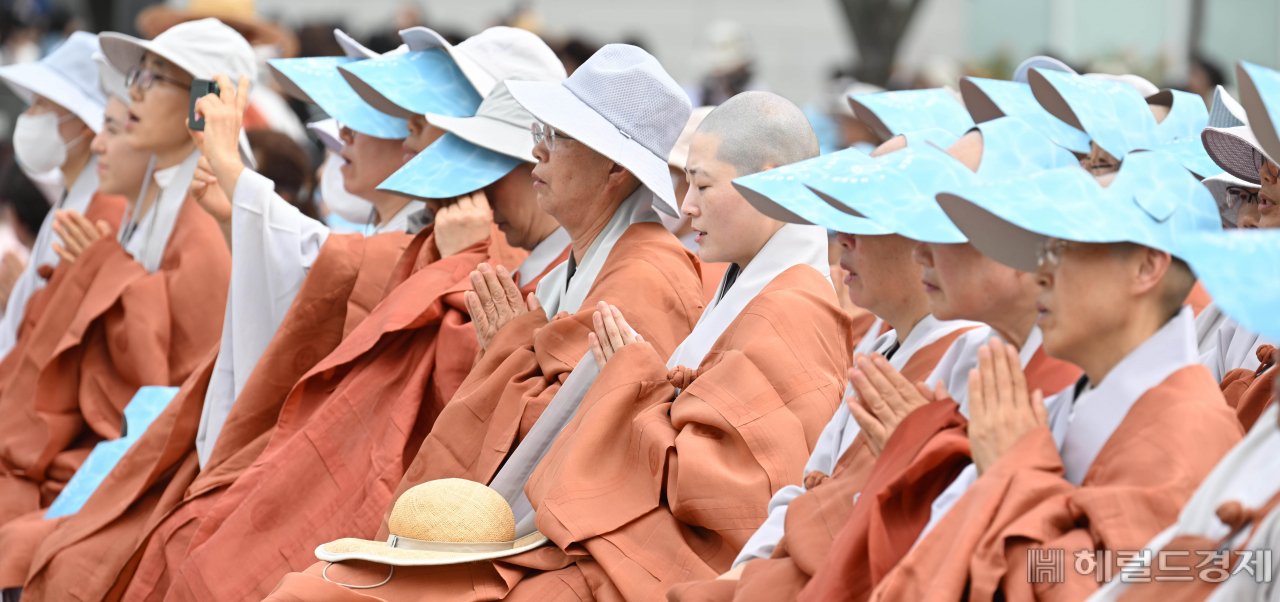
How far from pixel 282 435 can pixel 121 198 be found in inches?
87.3

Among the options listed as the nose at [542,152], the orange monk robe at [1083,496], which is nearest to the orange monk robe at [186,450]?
the nose at [542,152]

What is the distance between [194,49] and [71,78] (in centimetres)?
120

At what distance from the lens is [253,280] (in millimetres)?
3961

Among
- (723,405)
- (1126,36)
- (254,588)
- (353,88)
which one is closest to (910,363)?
(723,405)

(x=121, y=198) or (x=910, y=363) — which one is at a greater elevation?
(x=910, y=363)

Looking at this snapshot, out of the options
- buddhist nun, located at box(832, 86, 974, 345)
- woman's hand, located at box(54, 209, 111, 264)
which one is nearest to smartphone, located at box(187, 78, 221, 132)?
woman's hand, located at box(54, 209, 111, 264)

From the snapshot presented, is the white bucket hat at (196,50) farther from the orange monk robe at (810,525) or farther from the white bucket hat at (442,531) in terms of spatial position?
the orange monk robe at (810,525)

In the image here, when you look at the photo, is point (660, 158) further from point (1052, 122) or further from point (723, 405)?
point (1052, 122)

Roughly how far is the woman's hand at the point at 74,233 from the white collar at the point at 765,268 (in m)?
2.71

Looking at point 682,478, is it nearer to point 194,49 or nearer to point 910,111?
point 910,111

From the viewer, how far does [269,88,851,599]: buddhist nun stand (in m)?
2.53

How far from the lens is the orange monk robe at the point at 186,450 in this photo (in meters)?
3.63

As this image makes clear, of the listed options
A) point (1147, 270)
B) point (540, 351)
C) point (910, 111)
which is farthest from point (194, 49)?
point (1147, 270)

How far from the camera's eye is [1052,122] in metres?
2.34
